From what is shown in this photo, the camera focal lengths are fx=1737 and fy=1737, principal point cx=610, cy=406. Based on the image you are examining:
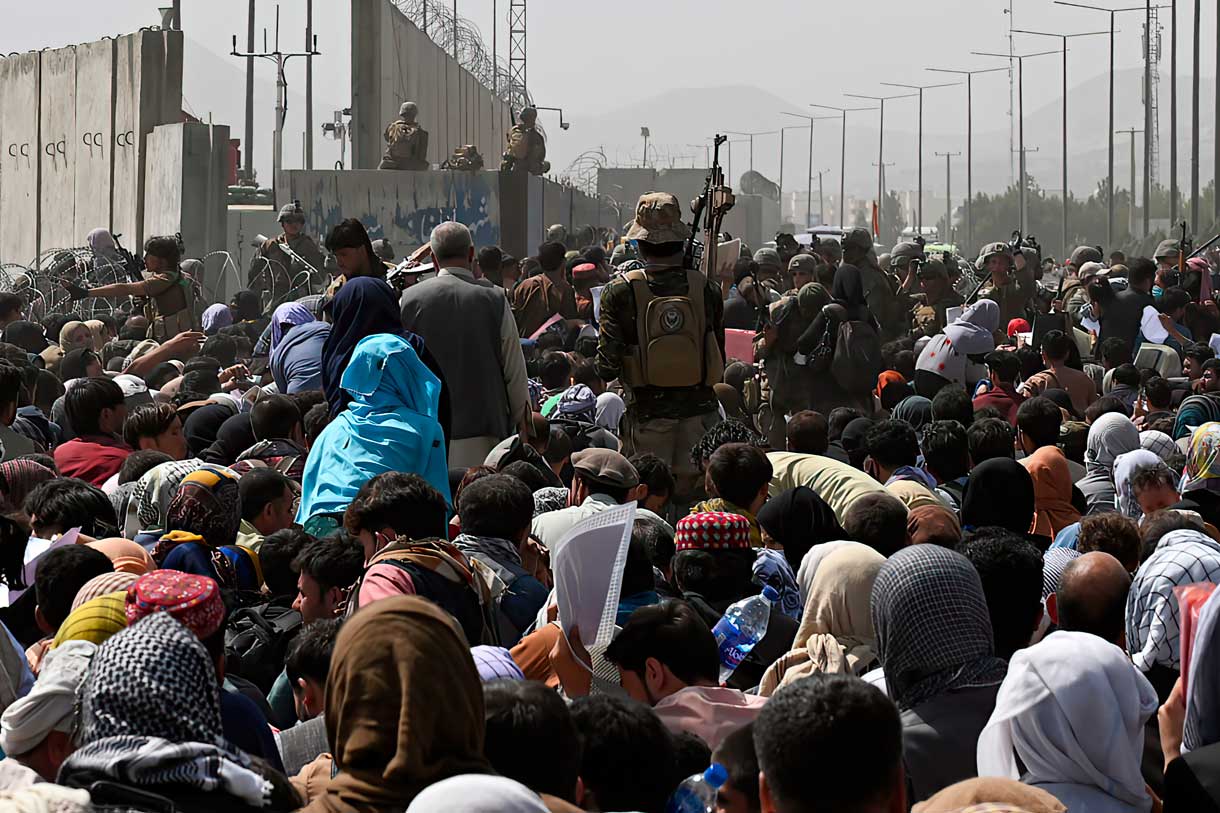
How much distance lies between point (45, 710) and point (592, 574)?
56.9 inches

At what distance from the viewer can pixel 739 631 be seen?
4.85m

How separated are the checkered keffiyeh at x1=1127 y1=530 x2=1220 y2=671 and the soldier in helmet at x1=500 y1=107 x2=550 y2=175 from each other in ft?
55.7

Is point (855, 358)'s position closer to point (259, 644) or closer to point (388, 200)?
point (259, 644)

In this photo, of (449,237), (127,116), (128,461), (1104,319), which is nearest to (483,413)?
(449,237)

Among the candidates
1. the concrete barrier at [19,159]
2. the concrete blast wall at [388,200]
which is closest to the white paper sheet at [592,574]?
the concrete blast wall at [388,200]

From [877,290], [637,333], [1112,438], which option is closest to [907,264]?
[877,290]

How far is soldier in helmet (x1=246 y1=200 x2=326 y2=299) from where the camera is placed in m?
16.0

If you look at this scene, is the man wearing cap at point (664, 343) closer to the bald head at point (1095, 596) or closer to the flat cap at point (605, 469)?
the flat cap at point (605, 469)

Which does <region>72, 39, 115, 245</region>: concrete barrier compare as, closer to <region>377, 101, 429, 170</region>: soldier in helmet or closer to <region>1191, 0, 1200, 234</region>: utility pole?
<region>377, 101, 429, 170</region>: soldier in helmet

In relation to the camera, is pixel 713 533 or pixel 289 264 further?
pixel 289 264

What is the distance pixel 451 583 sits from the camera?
482 cm

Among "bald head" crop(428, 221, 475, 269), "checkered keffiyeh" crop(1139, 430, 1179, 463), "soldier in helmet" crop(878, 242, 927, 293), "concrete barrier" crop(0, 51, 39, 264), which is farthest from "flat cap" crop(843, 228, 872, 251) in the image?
"concrete barrier" crop(0, 51, 39, 264)

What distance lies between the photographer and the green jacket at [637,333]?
8.33 metres

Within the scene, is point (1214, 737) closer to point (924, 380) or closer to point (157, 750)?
point (157, 750)
